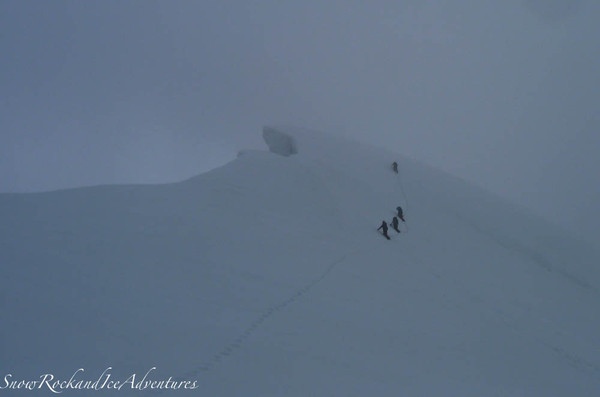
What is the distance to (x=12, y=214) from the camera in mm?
9344

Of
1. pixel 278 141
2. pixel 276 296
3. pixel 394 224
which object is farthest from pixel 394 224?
pixel 278 141

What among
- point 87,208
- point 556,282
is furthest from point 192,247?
point 556,282

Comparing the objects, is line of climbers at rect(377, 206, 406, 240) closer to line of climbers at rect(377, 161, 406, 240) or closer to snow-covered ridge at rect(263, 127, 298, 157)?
line of climbers at rect(377, 161, 406, 240)

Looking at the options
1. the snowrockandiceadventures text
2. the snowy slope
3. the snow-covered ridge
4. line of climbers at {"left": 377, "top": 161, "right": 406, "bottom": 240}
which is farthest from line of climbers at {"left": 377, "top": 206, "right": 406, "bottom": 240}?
the snowrockandiceadventures text

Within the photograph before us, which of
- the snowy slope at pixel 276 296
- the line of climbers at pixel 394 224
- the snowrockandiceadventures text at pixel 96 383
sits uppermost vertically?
the line of climbers at pixel 394 224

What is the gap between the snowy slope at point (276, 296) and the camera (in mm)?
6184

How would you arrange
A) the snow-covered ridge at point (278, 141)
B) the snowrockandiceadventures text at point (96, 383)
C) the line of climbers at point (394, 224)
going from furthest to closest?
the snow-covered ridge at point (278, 141) → the line of climbers at point (394, 224) → the snowrockandiceadventures text at point (96, 383)

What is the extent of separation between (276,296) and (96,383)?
4315 mm

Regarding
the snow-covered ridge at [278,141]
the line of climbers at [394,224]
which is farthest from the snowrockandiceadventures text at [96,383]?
the snow-covered ridge at [278,141]

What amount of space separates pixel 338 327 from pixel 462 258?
31.2 ft

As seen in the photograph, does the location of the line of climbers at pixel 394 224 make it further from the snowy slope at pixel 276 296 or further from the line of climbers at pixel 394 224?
the snowy slope at pixel 276 296

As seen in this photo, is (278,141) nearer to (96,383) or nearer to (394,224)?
(394,224)

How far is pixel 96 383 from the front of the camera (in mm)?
5262

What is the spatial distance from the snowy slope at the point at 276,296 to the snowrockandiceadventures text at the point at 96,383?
8cm
